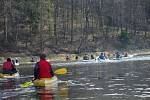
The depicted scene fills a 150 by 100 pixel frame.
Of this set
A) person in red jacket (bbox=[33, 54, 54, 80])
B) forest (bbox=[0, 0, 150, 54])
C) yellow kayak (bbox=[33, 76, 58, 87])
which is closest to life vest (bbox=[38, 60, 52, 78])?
person in red jacket (bbox=[33, 54, 54, 80])

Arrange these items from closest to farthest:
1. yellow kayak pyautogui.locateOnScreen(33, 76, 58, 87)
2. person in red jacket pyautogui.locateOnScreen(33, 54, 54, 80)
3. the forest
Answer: yellow kayak pyautogui.locateOnScreen(33, 76, 58, 87), person in red jacket pyautogui.locateOnScreen(33, 54, 54, 80), the forest

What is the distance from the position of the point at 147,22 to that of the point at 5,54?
70.2 metres

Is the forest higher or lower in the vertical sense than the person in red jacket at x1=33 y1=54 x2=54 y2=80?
higher

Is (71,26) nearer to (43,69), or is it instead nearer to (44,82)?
(43,69)

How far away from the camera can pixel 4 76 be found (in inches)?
1683

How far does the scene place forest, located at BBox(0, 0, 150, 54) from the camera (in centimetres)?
9619

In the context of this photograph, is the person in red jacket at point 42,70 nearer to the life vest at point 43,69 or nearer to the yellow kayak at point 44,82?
the life vest at point 43,69

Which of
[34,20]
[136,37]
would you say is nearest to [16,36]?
[34,20]

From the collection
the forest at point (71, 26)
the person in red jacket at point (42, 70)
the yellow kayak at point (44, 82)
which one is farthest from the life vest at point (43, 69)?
the forest at point (71, 26)

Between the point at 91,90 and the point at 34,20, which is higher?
the point at 34,20

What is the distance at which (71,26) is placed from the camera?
363 feet

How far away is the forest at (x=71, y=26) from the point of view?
316 ft

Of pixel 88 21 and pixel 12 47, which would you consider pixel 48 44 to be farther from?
pixel 88 21

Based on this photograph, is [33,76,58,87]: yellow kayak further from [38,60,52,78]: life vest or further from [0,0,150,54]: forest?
[0,0,150,54]: forest
